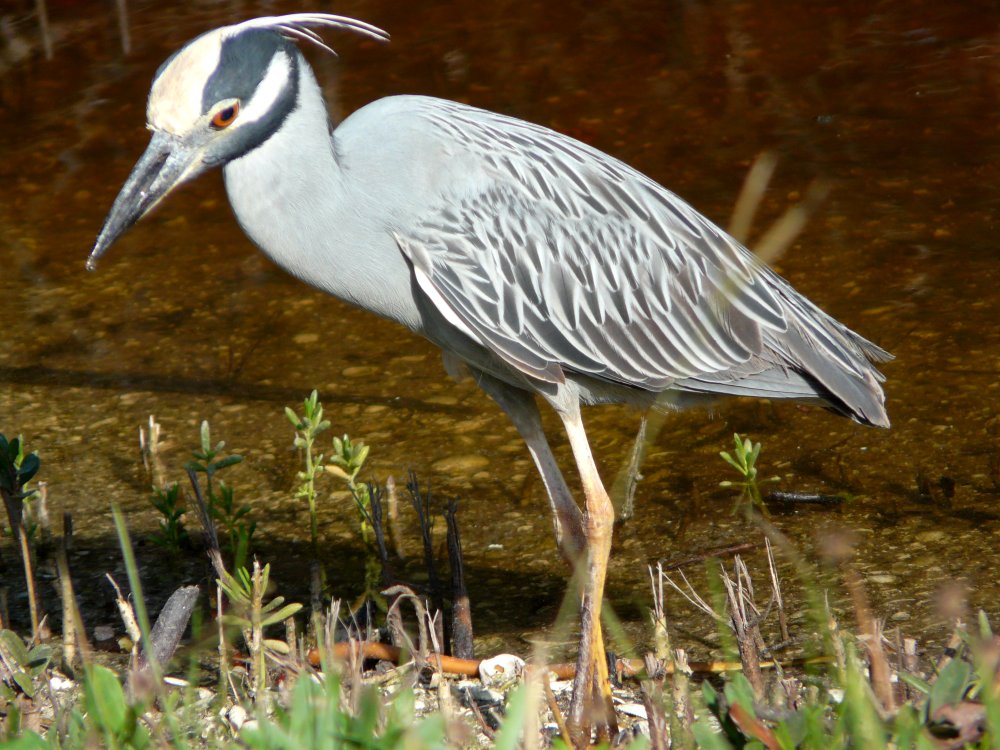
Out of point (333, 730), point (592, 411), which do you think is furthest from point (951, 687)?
point (592, 411)

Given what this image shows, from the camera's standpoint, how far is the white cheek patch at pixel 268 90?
3658 mm

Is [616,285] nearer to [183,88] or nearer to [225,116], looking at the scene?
[225,116]

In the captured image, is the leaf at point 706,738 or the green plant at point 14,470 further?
the green plant at point 14,470

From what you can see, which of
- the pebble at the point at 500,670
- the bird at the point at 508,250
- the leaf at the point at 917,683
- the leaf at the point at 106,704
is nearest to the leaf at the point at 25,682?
the leaf at the point at 106,704

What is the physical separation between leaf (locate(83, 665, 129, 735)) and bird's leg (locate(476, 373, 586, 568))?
1.93 meters

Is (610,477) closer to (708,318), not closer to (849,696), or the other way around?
(708,318)

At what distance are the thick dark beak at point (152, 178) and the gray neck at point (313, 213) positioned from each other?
0.20m

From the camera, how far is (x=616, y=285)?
423 cm

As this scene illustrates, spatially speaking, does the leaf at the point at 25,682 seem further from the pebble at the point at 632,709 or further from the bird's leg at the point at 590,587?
the pebble at the point at 632,709

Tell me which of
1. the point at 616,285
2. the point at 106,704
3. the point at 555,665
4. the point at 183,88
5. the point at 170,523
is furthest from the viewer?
the point at 170,523

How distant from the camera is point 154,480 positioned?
531 cm

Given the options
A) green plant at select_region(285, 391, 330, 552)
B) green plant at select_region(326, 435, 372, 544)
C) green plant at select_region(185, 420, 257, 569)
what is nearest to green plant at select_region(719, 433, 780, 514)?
green plant at select_region(326, 435, 372, 544)

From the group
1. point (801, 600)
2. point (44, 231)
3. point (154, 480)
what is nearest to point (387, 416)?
point (154, 480)

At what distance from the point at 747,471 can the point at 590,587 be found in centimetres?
102
